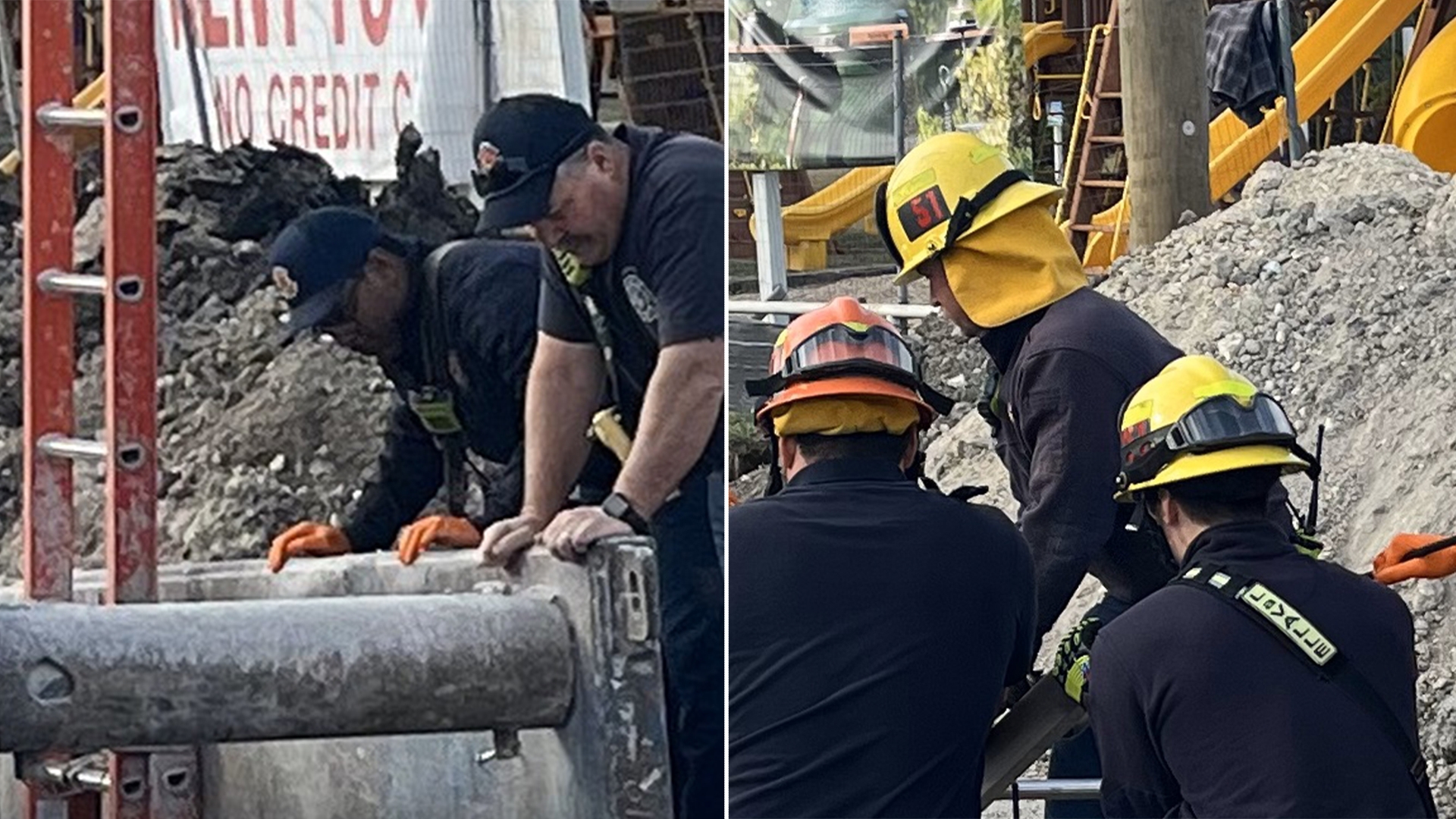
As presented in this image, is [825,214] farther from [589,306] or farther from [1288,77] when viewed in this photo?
[1288,77]

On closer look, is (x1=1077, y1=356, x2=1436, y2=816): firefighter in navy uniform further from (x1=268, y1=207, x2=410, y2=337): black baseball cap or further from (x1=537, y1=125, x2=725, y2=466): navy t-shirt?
(x1=268, y1=207, x2=410, y2=337): black baseball cap

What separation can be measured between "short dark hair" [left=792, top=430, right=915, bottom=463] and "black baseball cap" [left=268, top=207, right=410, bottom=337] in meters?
0.89

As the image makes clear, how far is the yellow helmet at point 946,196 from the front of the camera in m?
4.11

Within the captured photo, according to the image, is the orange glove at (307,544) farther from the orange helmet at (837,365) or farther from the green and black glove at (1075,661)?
the green and black glove at (1075,661)

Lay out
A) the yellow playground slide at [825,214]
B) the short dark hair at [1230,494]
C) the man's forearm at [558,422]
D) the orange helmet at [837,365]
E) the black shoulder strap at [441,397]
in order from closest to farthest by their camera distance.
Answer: the man's forearm at [558,422], the black shoulder strap at [441,397], the short dark hair at [1230,494], the orange helmet at [837,365], the yellow playground slide at [825,214]

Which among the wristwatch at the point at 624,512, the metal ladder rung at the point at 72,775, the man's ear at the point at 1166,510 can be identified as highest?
the wristwatch at the point at 624,512

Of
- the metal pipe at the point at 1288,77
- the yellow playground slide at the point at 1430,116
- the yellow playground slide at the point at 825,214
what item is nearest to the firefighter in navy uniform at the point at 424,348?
the yellow playground slide at the point at 825,214

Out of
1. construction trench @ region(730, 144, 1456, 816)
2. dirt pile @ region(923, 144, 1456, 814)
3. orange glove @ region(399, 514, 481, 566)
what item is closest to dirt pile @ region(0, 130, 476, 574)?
orange glove @ region(399, 514, 481, 566)

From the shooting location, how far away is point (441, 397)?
2934 millimetres

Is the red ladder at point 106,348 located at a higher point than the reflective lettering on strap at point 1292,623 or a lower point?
higher

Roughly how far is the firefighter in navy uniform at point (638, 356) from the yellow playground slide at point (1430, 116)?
9092 millimetres

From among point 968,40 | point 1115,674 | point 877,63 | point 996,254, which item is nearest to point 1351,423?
point 968,40

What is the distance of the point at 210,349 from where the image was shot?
310 centimetres

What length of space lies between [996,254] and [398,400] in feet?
4.86
